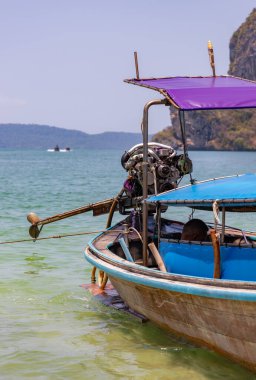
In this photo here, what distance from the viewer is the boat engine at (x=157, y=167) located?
10.9 metres

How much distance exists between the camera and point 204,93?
8.47 meters

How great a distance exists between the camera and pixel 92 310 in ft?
35.5

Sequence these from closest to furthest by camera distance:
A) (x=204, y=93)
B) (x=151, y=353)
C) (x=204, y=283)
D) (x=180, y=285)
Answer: (x=204, y=283)
(x=180, y=285)
(x=204, y=93)
(x=151, y=353)

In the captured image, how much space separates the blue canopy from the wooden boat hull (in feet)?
3.28

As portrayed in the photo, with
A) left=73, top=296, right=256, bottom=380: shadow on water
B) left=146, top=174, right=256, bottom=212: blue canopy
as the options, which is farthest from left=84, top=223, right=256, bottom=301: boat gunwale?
left=73, top=296, right=256, bottom=380: shadow on water

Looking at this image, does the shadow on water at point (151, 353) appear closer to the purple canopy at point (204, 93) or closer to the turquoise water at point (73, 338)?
the turquoise water at point (73, 338)

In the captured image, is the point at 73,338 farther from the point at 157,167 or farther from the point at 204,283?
the point at 157,167

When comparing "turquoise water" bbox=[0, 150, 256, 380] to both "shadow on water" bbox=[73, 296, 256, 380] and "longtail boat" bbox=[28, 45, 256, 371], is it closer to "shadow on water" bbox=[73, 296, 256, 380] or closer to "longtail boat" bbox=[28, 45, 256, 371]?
"shadow on water" bbox=[73, 296, 256, 380]

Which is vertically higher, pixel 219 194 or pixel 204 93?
pixel 204 93

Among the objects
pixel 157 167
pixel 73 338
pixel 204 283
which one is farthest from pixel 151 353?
pixel 157 167

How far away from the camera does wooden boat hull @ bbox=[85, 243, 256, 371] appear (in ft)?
22.5

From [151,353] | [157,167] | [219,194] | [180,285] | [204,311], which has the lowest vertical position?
[151,353]

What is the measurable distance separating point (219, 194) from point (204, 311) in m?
1.41

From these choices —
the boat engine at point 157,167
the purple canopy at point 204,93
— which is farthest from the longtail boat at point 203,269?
the boat engine at point 157,167
